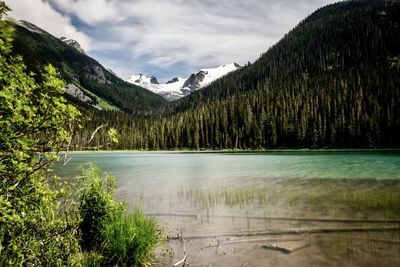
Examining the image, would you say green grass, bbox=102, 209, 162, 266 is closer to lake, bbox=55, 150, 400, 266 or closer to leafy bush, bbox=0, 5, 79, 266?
lake, bbox=55, 150, 400, 266

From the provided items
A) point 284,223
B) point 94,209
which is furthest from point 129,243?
point 284,223

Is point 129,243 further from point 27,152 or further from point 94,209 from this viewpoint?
point 27,152

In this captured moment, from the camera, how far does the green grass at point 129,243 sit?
861 centimetres

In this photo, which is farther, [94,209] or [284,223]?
[284,223]

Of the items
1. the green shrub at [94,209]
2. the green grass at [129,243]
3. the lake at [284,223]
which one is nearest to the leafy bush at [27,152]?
the lake at [284,223]

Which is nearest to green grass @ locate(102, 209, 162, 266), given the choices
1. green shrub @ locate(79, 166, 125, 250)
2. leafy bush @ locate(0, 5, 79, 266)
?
green shrub @ locate(79, 166, 125, 250)

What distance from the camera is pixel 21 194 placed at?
6125 millimetres

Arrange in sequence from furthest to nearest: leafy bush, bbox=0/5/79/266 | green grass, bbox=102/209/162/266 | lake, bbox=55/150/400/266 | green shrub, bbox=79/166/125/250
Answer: green shrub, bbox=79/166/125/250
lake, bbox=55/150/400/266
green grass, bbox=102/209/162/266
leafy bush, bbox=0/5/79/266

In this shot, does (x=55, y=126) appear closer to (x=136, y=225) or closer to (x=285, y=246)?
(x=136, y=225)

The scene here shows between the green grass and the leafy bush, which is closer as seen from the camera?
the leafy bush

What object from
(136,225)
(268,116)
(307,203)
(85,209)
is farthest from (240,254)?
(268,116)

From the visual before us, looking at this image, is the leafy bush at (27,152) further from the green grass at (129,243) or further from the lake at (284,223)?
the green grass at (129,243)

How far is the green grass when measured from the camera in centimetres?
861

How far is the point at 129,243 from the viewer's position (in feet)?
28.5
